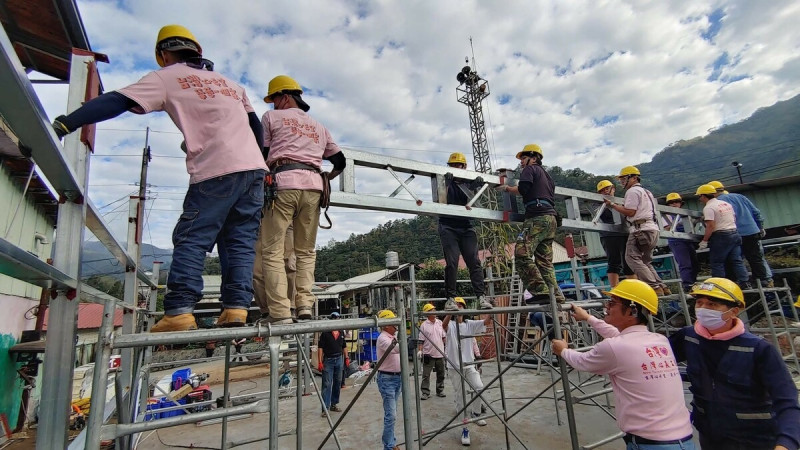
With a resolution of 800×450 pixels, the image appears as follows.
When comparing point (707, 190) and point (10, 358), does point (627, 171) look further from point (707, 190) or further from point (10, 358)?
point (10, 358)

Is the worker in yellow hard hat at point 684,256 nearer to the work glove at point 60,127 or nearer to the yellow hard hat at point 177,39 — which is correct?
the yellow hard hat at point 177,39

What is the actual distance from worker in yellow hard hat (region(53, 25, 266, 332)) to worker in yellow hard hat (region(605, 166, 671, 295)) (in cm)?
590

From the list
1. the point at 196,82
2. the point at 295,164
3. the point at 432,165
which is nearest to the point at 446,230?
the point at 432,165

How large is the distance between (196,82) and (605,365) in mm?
3466

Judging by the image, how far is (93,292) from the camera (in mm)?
2074


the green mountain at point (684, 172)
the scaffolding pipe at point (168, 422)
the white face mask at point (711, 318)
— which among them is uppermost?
the green mountain at point (684, 172)

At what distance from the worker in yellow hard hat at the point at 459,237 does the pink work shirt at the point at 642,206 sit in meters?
2.70

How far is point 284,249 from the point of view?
3238 millimetres

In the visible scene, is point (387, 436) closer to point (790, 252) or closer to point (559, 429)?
point (559, 429)

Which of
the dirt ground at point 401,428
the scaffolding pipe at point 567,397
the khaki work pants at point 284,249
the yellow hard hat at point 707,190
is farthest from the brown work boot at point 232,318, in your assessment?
the yellow hard hat at point 707,190

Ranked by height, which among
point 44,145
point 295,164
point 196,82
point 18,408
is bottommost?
point 18,408

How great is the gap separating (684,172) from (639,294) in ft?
289

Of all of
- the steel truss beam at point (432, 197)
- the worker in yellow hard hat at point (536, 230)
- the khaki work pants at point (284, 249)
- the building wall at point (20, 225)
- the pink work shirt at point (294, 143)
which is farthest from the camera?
the building wall at point (20, 225)

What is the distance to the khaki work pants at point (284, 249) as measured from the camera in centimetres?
283
